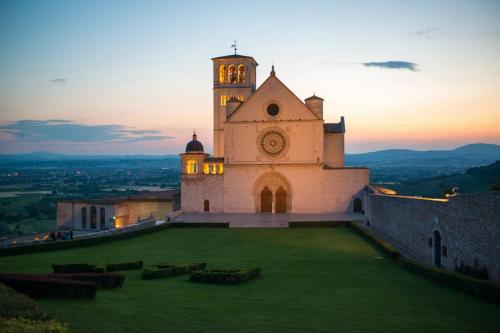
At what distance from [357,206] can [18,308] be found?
134 feet

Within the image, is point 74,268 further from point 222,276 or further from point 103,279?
point 222,276

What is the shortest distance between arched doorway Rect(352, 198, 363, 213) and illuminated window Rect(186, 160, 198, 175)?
598 inches

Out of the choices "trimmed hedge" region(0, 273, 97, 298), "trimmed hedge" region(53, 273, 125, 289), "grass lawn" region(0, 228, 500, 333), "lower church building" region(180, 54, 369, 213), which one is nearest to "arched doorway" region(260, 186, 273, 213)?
"lower church building" region(180, 54, 369, 213)

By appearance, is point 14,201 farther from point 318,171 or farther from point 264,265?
point 264,265

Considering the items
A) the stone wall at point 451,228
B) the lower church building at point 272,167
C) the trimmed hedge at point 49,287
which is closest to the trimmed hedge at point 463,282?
the stone wall at point 451,228

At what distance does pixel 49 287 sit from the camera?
42.1ft

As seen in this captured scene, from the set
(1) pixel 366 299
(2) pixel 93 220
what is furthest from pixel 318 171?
(1) pixel 366 299

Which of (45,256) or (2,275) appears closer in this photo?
(2,275)

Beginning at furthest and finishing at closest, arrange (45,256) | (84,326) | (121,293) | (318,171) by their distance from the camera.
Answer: (318,171) < (45,256) < (121,293) < (84,326)

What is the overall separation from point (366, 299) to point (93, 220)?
39277mm

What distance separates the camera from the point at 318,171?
4856 cm

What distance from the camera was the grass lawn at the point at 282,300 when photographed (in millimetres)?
11555

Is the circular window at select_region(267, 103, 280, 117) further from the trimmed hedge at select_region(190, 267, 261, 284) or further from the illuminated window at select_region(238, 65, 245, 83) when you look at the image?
the trimmed hedge at select_region(190, 267, 261, 284)

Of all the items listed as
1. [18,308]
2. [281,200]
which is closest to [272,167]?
[281,200]
